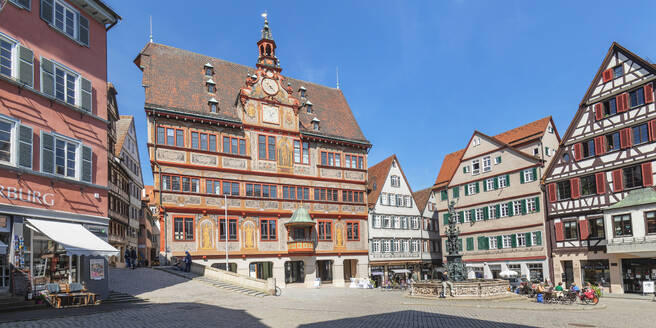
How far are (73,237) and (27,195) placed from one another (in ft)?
7.46

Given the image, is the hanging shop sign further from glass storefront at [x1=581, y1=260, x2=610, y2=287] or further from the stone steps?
glass storefront at [x1=581, y1=260, x2=610, y2=287]

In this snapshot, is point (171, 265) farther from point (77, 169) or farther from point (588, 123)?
point (588, 123)

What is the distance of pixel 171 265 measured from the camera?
120 ft

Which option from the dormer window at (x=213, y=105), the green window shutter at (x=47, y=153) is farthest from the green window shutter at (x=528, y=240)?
the green window shutter at (x=47, y=153)

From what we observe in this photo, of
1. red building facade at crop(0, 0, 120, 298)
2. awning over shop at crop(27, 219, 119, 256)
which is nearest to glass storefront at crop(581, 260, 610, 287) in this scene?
awning over shop at crop(27, 219, 119, 256)

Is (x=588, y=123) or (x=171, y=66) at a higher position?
(x=171, y=66)

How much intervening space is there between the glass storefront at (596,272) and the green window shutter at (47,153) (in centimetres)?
3455

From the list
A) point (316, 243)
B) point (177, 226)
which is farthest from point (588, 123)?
point (177, 226)

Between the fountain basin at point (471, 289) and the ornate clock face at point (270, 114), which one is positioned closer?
the fountain basin at point (471, 289)

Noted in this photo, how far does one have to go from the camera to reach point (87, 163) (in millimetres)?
22469

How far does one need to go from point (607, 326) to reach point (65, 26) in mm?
24083

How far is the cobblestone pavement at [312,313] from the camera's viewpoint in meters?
17.1

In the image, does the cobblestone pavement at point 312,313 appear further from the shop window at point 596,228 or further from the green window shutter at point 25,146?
the shop window at point 596,228

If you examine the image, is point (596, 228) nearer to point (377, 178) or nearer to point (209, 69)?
point (377, 178)
